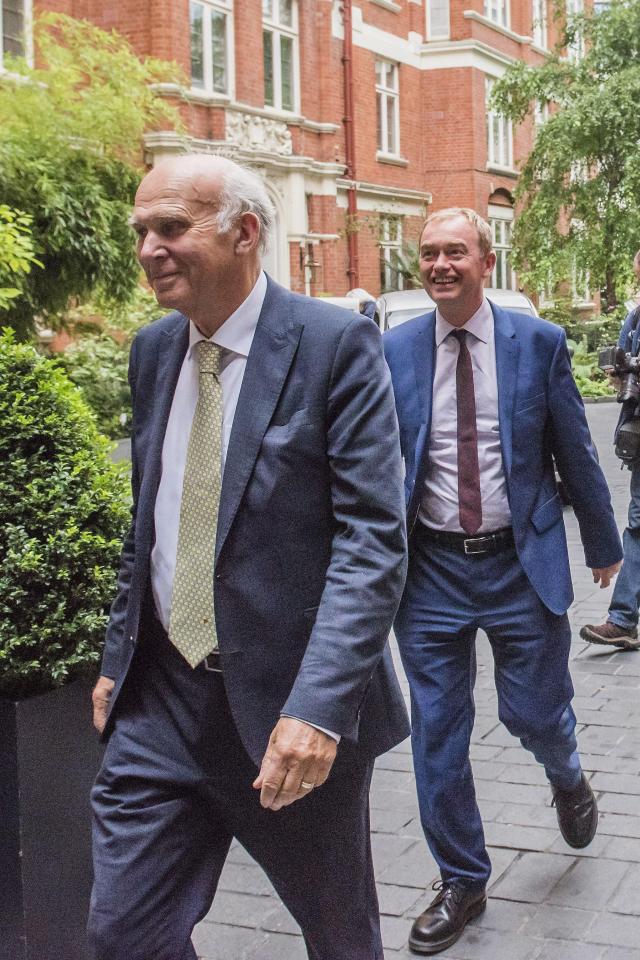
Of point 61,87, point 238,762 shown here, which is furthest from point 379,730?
point 61,87

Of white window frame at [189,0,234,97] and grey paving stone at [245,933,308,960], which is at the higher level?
white window frame at [189,0,234,97]

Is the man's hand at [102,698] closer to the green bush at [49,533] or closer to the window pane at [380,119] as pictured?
the green bush at [49,533]

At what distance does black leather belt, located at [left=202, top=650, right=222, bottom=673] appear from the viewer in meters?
2.55

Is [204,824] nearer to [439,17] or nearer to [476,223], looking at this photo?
[476,223]

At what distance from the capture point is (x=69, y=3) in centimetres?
2073

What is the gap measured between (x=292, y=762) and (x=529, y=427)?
5.89 ft

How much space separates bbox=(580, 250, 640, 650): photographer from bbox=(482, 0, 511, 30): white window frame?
30.1 metres

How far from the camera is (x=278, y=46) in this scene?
2653 centimetres

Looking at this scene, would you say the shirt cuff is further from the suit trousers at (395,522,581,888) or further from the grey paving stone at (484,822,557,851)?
the grey paving stone at (484,822,557,851)

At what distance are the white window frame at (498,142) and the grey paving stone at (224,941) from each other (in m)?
32.1

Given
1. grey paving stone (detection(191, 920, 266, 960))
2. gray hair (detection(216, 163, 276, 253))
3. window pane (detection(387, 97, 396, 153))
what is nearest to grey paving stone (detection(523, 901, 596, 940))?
grey paving stone (detection(191, 920, 266, 960))

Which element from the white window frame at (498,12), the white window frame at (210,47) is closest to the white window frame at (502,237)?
the white window frame at (498,12)

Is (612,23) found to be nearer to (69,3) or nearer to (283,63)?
(283,63)

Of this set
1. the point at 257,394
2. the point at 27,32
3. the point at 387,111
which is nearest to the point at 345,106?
the point at 387,111
